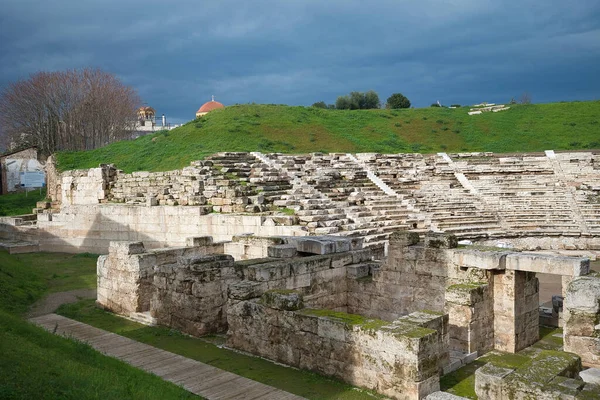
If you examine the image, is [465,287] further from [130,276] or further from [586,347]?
[130,276]

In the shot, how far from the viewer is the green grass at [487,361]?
23.6ft

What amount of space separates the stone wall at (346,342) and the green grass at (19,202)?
24662 millimetres

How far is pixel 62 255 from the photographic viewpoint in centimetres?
2206

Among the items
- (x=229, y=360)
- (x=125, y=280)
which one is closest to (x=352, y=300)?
(x=229, y=360)

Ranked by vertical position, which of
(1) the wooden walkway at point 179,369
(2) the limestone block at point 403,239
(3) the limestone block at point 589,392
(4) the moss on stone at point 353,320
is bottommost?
(1) the wooden walkway at point 179,369

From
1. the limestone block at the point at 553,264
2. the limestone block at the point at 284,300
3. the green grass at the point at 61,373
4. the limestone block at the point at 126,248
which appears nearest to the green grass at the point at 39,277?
the limestone block at the point at 126,248

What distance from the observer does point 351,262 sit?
11.6 m

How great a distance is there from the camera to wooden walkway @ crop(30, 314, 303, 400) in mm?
6871

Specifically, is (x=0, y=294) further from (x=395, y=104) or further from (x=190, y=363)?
(x=395, y=104)

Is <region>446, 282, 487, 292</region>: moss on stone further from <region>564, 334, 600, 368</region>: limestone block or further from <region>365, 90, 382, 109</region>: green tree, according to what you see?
<region>365, 90, 382, 109</region>: green tree

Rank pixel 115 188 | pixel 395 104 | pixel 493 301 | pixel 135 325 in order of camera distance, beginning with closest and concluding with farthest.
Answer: pixel 493 301, pixel 135 325, pixel 115 188, pixel 395 104

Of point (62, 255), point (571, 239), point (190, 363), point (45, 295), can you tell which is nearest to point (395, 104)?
point (571, 239)

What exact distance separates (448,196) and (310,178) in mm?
6664

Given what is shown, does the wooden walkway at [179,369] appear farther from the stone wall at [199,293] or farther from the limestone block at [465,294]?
the limestone block at [465,294]
